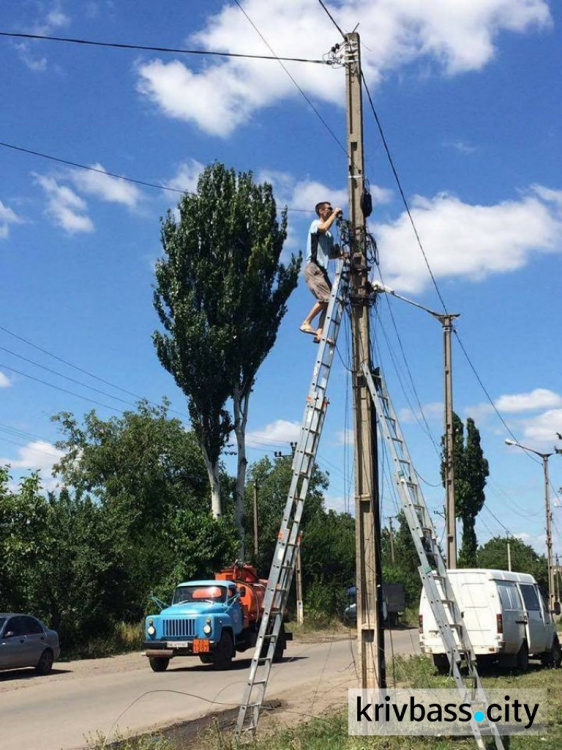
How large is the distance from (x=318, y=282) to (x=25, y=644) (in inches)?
559

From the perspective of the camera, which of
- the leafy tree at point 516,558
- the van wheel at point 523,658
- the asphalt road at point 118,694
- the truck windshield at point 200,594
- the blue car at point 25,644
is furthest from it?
the leafy tree at point 516,558

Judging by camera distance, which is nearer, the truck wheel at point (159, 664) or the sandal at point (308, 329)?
the sandal at point (308, 329)

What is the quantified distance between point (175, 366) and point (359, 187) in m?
26.4

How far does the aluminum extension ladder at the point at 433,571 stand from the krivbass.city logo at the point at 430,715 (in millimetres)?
143

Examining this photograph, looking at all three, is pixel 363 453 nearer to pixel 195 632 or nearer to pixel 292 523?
pixel 292 523

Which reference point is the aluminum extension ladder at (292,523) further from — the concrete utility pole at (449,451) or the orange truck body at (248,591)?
the concrete utility pole at (449,451)

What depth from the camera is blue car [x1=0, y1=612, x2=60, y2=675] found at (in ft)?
67.4

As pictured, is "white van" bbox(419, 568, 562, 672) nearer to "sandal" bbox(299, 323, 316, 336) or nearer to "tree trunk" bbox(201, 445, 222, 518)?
"sandal" bbox(299, 323, 316, 336)

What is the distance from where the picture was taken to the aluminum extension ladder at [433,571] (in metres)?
8.97

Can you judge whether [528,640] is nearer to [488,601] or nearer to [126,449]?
[488,601]

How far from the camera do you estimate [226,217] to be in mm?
37062

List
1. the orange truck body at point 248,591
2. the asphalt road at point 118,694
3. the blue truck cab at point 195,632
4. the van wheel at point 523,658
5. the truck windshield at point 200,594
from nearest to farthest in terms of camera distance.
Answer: the asphalt road at point 118,694 → the van wheel at point 523,658 → the blue truck cab at point 195,632 → the truck windshield at point 200,594 → the orange truck body at point 248,591

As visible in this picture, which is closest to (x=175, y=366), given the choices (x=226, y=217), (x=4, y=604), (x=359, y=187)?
(x=226, y=217)

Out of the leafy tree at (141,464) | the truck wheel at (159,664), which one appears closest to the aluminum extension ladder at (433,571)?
→ the truck wheel at (159,664)
